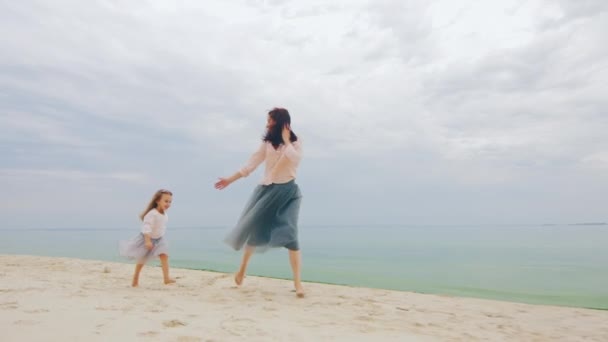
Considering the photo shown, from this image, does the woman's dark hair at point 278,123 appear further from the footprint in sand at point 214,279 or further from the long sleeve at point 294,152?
the footprint in sand at point 214,279

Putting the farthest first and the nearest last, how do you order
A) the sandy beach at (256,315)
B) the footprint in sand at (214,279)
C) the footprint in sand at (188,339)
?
the footprint in sand at (214,279) → the sandy beach at (256,315) → the footprint in sand at (188,339)

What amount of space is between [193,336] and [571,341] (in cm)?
308

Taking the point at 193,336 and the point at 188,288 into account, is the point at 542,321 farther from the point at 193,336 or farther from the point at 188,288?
the point at 188,288

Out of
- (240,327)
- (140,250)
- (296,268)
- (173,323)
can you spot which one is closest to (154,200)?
(140,250)

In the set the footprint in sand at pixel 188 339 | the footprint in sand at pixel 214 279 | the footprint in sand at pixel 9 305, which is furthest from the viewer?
the footprint in sand at pixel 214 279

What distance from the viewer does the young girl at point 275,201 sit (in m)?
5.04

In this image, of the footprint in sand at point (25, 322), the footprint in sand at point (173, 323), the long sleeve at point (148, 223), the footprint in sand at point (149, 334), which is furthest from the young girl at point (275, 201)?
the footprint in sand at point (25, 322)

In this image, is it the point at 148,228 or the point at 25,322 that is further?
the point at 148,228

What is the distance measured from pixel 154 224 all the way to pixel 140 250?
37 centimetres

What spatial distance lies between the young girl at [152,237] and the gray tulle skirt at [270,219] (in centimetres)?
97

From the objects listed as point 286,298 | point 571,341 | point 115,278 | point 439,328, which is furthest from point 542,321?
point 115,278

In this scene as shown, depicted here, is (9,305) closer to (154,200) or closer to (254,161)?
(154,200)

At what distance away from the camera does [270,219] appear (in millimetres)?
5234

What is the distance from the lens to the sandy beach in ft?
9.87
